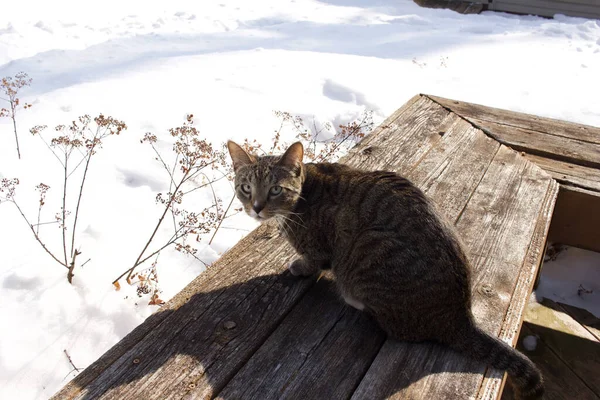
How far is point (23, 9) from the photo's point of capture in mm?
7527

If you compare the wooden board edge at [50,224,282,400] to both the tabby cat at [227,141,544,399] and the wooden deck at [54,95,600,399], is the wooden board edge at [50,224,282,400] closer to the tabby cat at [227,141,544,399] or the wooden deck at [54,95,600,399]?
the wooden deck at [54,95,600,399]

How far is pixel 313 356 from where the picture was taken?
6.20 ft

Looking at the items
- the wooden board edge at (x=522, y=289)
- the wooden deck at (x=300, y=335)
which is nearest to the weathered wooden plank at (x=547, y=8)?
the wooden board edge at (x=522, y=289)

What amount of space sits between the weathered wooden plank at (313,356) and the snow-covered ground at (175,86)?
1.32 metres

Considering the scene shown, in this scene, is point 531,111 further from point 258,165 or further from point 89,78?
point 89,78

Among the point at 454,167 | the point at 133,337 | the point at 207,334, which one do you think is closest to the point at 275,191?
the point at 207,334

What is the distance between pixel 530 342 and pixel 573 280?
3.06ft

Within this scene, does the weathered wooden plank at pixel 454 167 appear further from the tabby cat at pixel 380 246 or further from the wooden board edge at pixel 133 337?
the wooden board edge at pixel 133 337

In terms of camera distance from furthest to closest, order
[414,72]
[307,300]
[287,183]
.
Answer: [414,72]
[287,183]
[307,300]

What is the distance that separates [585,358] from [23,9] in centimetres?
807

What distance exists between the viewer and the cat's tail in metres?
1.81

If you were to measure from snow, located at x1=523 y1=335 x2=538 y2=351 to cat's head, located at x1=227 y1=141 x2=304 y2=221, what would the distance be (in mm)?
1957

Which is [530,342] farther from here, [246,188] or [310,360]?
[246,188]

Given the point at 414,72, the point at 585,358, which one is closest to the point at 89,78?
the point at 414,72
